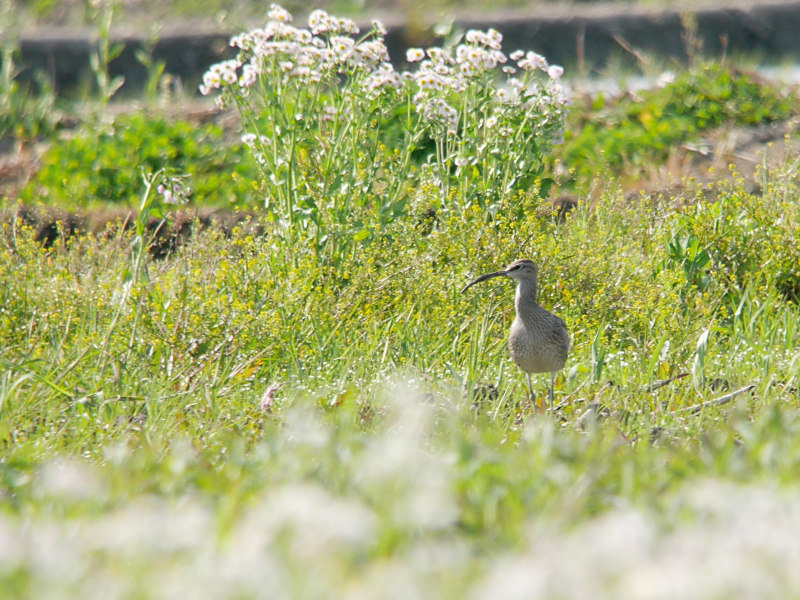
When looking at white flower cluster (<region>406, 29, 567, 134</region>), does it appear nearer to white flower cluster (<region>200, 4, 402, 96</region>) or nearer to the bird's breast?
white flower cluster (<region>200, 4, 402, 96</region>)

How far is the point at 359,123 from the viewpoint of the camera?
518 centimetres

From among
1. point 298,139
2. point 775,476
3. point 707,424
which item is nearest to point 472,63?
point 298,139

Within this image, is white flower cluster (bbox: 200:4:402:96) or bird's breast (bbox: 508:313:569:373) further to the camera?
white flower cluster (bbox: 200:4:402:96)

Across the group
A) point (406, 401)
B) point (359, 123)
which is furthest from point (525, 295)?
point (406, 401)

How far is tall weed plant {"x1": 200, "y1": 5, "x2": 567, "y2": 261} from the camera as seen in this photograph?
16.8 ft

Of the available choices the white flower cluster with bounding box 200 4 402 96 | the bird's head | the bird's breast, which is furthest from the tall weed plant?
the bird's breast

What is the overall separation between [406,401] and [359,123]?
9.36ft

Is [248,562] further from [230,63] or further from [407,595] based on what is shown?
[230,63]

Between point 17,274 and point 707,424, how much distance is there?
11.0ft

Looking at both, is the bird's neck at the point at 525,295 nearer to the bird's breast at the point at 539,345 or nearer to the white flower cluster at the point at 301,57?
the bird's breast at the point at 539,345

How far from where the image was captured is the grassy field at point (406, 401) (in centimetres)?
197

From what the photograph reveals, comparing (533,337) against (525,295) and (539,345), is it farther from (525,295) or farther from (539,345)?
(525,295)

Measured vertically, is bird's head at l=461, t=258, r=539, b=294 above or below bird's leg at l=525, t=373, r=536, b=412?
above

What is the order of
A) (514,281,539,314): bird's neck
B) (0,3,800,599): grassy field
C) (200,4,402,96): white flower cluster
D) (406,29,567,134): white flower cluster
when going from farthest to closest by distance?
1. (406,29,567,134): white flower cluster
2. (200,4,402,96): white flower cluster
3. (514,281,539,314): bird's neck
4. (0,3,800,599): grassy field
